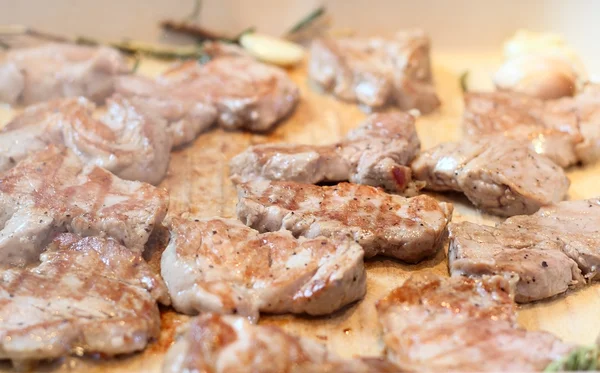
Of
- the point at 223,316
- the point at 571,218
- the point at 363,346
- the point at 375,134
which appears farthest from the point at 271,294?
the point at 571,218

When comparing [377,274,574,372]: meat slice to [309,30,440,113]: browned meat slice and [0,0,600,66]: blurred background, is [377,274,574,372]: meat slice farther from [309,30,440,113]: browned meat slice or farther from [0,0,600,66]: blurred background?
[0,0,600,66]: blurred background

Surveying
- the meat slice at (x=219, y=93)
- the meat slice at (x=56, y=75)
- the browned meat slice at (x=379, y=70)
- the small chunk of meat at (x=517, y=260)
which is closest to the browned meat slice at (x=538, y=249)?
the small chunk of meat at (x=517, y=260)

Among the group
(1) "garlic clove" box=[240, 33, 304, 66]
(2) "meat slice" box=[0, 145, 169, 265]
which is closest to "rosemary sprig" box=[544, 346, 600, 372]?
(2) "meat slice" box=[0, 145, 169, 265]

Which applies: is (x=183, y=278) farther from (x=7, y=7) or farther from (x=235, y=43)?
(x=7, y=7)

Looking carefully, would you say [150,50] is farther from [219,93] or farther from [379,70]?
[379,70]

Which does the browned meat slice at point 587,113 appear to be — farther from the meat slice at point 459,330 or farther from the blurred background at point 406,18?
the meat slice at point 459,330

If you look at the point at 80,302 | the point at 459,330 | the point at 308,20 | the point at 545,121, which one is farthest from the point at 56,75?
the point at 545,121
